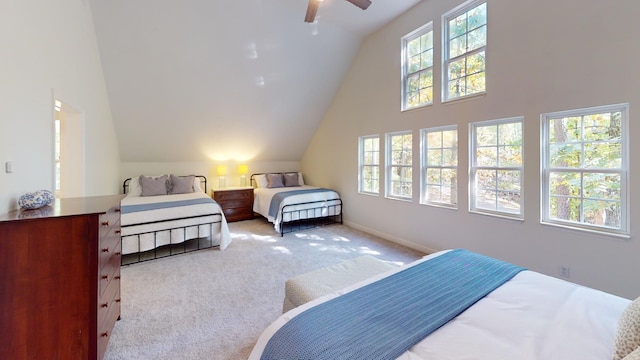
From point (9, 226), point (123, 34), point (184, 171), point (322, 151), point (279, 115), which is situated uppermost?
point (123, 34)

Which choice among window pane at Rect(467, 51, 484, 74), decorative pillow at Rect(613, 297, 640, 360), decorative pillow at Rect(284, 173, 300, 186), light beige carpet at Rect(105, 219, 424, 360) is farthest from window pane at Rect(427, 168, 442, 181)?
decorative pillow at Rect(284, 173, 300, 186)

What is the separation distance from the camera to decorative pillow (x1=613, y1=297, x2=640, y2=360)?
0.81 metres

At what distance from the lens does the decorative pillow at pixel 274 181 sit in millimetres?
6105

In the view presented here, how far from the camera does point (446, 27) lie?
3543mm

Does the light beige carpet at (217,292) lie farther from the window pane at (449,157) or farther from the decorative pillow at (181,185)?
the decorative pillow at (181,185)

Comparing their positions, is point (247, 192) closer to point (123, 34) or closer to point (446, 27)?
point (123, 34)

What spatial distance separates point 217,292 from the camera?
267 cm

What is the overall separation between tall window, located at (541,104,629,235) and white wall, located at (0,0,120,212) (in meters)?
4.47

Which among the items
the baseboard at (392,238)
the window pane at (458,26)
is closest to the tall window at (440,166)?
the baseboard at (392,238)

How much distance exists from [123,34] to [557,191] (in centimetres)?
552

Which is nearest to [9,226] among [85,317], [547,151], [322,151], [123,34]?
[85,317]

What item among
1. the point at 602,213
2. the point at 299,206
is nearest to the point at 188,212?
the point at 299,206

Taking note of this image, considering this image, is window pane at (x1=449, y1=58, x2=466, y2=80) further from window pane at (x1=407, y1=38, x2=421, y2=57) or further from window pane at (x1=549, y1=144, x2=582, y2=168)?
window pane at (x1=549, y1=144, x2=582, y2=168)

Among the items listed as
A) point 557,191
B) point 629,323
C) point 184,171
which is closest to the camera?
point 629,323
